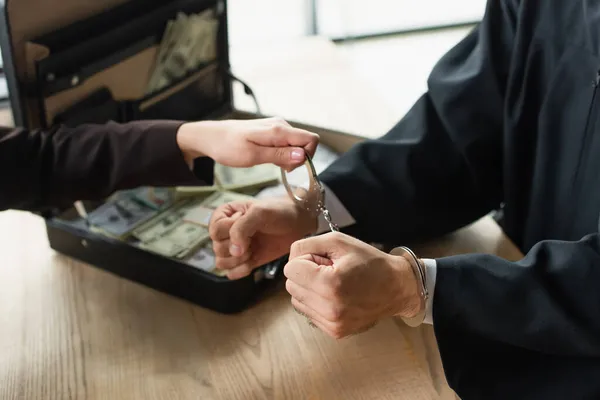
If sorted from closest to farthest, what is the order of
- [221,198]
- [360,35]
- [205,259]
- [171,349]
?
[171,349]
[205,259]
[221,198]
[360,35]

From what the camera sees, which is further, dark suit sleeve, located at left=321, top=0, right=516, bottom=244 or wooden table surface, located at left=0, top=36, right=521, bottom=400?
dark suit sleeve, located at left=321, top=0, right=516, bottom=244

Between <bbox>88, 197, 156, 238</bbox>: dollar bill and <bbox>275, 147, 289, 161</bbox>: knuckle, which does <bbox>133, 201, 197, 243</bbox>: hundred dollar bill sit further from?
<bbox>275, 147, 289, 161</bbox>: knuckle

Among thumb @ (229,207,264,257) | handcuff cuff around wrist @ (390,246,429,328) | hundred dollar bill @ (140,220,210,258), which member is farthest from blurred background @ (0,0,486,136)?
handcuff cuff around wrist @ (390,246,429,328)

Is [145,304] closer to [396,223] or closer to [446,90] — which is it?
[396,223]

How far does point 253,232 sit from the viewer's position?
0.80 meters

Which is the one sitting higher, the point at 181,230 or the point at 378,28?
the point at 181,230

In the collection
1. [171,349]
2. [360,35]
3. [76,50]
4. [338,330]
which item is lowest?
[360,35]

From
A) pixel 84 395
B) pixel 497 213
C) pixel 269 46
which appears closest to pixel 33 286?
pixel 84 395

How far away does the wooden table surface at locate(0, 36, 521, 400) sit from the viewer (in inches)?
27.9

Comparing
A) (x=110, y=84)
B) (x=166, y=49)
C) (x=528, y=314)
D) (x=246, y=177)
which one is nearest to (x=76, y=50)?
(x=110, y=84)

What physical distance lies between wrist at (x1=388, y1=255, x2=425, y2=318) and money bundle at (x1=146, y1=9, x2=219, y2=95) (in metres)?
0.58

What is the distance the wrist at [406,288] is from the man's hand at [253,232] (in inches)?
7.7

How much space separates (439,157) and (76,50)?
50cm

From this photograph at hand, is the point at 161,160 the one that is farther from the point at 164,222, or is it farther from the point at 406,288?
the point at 406,288
